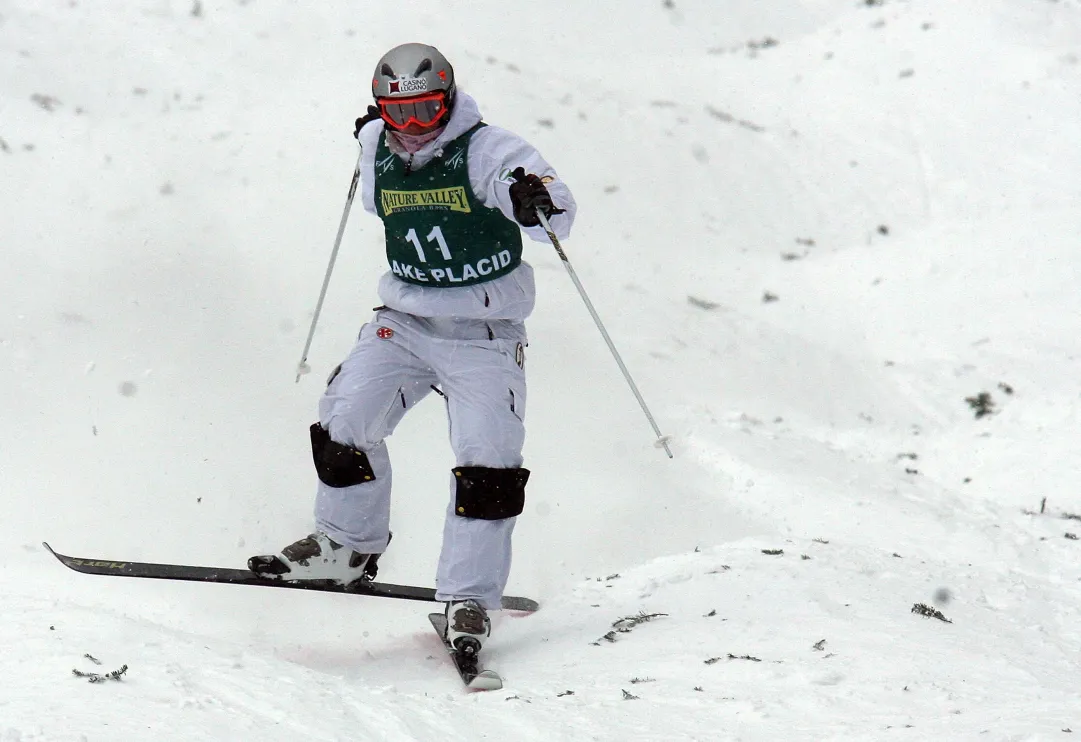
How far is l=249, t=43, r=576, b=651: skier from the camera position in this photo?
191 inches

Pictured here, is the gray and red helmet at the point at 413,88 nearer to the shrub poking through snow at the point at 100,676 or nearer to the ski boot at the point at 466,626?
the ski boot at the point at 466,626

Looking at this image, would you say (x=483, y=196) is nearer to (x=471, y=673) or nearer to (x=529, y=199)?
(x=529, y=199)

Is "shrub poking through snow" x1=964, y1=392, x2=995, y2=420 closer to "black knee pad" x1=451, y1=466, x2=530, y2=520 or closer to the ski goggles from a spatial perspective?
"black knee pad" x1=451, y1=466, x2=530, y2=520

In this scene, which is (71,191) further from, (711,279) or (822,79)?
(822,79)

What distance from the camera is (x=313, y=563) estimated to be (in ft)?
17.3

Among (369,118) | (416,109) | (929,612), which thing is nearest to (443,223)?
(416,109)

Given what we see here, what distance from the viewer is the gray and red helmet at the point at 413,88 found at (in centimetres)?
478

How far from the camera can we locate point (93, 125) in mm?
9289

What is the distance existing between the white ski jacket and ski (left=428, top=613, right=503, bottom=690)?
5.08ft

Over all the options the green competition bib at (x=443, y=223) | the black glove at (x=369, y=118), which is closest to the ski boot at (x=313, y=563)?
the green competition bib at (x=443, y=223)

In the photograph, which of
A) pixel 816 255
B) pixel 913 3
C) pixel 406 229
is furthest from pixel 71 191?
pixel 913 3

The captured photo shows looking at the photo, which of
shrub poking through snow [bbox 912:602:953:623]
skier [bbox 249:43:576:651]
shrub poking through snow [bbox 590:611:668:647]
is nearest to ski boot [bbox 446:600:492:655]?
skier [bbox 249:43:576:651]

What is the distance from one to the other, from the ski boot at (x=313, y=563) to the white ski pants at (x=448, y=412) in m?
0.06

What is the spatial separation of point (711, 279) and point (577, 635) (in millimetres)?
6266
